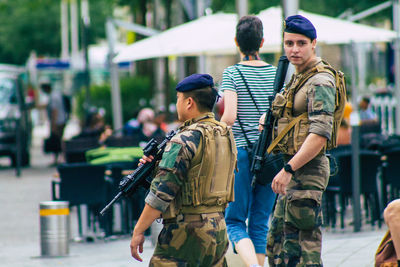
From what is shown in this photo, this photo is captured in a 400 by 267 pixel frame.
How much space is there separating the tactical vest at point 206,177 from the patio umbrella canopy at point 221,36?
23.8 ft

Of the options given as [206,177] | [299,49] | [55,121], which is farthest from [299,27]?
[55,121]

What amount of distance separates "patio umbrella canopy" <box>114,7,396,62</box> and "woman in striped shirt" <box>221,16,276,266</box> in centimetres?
563

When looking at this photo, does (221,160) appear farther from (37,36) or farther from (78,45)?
(78,45)

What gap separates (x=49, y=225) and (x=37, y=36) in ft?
140

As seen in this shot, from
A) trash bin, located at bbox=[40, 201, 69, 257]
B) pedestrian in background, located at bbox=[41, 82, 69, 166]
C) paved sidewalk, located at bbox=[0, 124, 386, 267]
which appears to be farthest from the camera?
pedestrian in background, located at bbox=[41, 82, 69, 166]

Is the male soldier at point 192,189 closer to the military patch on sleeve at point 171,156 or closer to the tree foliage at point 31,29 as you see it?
the military patch on sleeve at point 171,156

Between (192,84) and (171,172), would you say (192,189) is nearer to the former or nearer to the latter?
(171,172)

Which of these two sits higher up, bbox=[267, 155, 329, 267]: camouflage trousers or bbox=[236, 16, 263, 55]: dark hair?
bbox=[236, 16, 263, 55]: dark hair

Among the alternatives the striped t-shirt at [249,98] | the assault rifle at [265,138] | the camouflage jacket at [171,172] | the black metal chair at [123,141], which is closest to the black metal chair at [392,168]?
the black metal chair at [123,141]

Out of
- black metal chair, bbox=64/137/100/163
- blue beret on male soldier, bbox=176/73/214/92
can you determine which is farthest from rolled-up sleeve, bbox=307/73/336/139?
black metal chair, bbox=64/137/100/163

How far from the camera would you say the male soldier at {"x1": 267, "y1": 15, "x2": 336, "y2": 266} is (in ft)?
15.8

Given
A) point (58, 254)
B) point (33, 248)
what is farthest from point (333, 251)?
point (33, 248)

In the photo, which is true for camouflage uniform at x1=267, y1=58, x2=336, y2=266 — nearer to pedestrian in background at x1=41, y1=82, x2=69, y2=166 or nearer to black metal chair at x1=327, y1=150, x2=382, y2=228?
black metal chair at x1=327, y1=150, x2=382, y2=228

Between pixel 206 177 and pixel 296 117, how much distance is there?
2.92 ft
